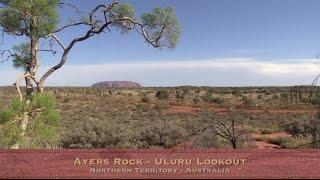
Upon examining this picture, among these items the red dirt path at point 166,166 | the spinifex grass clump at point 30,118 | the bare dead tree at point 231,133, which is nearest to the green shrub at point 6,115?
the spinifex grass clump at point 30,118

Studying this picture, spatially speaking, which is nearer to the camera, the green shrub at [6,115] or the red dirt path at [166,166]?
the red dirt path at [166,166]

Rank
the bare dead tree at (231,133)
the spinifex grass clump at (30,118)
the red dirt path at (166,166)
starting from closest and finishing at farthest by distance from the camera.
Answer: the red dirt path at (166,166), the spinifex grass clump at (30,118), the bare dead tree at (231,133)

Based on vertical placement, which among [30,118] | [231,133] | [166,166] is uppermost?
[30,118]

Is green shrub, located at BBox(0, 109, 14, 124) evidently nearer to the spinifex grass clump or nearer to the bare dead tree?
the spinifex grass clump

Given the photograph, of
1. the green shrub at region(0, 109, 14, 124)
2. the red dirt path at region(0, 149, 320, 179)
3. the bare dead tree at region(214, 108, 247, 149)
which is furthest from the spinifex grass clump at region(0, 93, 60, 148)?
the bare dead tree at region(214, 108, 247, 149)

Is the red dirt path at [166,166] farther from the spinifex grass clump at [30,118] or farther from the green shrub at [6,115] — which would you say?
the green shrub at [6,115]

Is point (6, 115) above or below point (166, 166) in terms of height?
above

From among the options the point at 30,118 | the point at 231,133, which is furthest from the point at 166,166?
the point at 231,133

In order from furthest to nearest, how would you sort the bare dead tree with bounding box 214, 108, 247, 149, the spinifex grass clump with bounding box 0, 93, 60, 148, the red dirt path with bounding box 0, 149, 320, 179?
the bare dead tree with bounding box 214, 108, 247, 149 < the spinifex grass clump with bounding box 0, 93, 60, 148 < the red dirt path with bounding box 0, 149, 320, 179

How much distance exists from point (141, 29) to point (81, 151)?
9.14 metres

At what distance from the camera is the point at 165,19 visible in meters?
13.9

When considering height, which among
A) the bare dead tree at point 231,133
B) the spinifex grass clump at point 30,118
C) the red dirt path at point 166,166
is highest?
the spinifex grass clump at point 30,118

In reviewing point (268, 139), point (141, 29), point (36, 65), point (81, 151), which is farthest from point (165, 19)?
point (268, 139)

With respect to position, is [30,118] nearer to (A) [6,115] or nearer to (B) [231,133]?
(A) [6,115]
